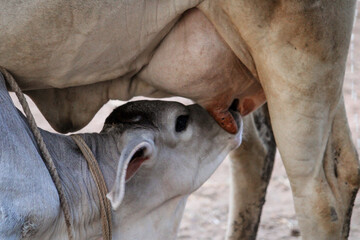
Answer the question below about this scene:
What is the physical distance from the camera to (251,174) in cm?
393

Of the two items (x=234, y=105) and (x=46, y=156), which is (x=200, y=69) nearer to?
(x=234, y=105)

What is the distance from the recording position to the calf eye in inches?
123

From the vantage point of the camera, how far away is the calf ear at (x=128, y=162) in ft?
8.43

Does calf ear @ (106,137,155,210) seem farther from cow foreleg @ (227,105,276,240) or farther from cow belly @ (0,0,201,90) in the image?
cow foreleg @ (227,105,276,240)

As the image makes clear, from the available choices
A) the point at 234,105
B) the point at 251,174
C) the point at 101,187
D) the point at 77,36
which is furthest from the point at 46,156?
the point at 251,174

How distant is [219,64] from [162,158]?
0.42 metres

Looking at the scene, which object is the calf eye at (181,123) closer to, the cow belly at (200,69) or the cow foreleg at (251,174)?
the cow belly at (200,69)

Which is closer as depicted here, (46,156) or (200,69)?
(46,156)

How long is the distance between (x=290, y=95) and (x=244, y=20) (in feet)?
1.00

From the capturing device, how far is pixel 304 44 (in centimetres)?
271

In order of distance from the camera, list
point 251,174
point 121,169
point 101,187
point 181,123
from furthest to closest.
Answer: point 251,174
point 181,123
point 101,187
point 121,169

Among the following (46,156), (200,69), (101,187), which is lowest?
(101,187)

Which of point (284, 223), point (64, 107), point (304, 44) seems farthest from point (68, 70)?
point (284, 223)

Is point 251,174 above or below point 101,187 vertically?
below
